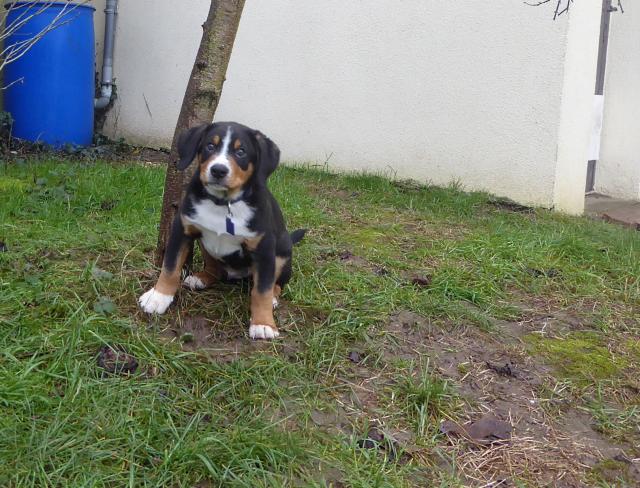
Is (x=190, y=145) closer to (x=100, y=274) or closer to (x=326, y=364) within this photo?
(x=100, y=274)

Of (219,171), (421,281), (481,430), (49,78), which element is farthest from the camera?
(49,78)

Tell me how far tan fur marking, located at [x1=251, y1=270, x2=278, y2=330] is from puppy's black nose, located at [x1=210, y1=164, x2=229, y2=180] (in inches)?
17.8

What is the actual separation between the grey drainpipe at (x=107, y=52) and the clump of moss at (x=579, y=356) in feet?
19.8

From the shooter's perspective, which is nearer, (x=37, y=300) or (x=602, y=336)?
(x=37, y=300)

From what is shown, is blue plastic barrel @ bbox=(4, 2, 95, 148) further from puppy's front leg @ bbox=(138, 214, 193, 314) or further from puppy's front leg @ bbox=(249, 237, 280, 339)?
puppy's front leg @ bbox=(249, 237, 280, 339)

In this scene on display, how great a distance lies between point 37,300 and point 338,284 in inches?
57.0

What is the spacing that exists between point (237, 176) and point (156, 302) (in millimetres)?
657

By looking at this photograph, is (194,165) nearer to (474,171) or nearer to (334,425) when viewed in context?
(334,425)

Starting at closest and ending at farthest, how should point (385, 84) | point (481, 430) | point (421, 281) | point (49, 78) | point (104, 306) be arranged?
point (481, 430) → point (104, 306) → point (421, 281) → point (385, 84) → point (49, 78)

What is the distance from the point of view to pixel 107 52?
26.0 ft

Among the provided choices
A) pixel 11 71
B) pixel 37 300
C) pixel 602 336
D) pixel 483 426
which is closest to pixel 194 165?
pixel 37 300

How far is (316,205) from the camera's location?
210 inches

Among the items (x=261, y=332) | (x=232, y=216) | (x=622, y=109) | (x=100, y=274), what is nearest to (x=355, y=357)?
(x=261, y=332)

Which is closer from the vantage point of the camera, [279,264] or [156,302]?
[156,302]
